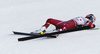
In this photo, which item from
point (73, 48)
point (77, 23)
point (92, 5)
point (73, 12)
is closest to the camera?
point (73, 48)

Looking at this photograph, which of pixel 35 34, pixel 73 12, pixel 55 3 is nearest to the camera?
pixel 35 34

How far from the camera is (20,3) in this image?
9.52 meters

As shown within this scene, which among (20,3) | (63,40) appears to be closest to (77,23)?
(63,40)

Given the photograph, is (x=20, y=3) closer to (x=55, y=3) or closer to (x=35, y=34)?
(x=55, y=3)

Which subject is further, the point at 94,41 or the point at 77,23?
the point at 77,23

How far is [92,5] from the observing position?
23.5ft

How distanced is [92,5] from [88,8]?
1.22 feet

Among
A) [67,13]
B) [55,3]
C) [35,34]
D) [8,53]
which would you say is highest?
[55,3]

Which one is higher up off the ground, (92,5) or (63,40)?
(92,5)

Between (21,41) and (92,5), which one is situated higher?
(92,5)

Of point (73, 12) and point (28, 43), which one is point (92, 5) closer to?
point (73, 12)

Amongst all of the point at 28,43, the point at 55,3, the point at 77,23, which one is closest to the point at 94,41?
the point at 77,23

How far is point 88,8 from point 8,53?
450 cm

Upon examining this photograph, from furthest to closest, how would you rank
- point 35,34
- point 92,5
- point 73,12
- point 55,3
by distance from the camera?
point 55,3 < point 92,5 < point 73,12 < point 35,34
